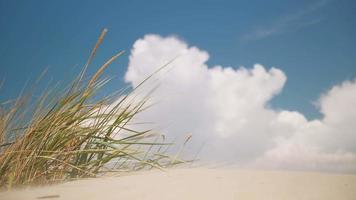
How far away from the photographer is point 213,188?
4.66 feet

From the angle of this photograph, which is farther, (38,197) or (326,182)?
(326,182)

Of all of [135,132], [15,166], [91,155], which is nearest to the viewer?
[15,166]

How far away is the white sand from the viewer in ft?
4.30

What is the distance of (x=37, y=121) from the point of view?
2186mm

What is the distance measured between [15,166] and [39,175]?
125mm

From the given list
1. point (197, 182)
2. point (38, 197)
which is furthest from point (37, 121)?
point (197, 182)

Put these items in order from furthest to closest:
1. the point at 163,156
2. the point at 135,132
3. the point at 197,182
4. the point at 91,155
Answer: the point at 163,156 < the point at 135,132 < the point at 91,155 < the point at 197,182

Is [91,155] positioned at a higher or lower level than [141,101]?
lower

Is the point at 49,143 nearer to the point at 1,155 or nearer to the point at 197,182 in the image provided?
the point at 1,155

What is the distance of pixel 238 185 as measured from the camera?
58.5 inches

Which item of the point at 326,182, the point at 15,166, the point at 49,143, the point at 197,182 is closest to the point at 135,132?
the point at 49,143

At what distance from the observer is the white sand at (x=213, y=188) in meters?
1.31

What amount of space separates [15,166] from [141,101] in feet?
2.89

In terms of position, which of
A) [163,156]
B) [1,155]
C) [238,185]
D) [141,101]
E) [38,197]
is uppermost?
[141,101]
